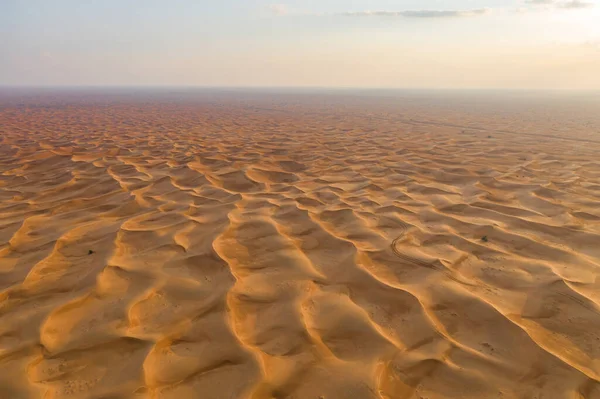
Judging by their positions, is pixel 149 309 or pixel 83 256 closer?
pixel 149 309

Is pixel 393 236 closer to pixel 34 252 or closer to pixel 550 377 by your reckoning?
pixel 550 377

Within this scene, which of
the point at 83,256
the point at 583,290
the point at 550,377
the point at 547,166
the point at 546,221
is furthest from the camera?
the point at 547,166

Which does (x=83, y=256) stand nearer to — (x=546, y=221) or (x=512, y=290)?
(x=512, y=290)

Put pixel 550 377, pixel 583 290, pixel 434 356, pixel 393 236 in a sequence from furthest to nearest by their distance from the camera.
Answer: pixel 393 236 → pixel 583 290 → pixel 434 356 → pixel 550 377

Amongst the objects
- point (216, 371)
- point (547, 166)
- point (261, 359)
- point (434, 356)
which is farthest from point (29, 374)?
point (547, 166)

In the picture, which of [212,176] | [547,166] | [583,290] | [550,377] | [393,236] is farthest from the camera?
[547,166]

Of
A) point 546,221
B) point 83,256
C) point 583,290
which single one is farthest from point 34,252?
point 546,221
